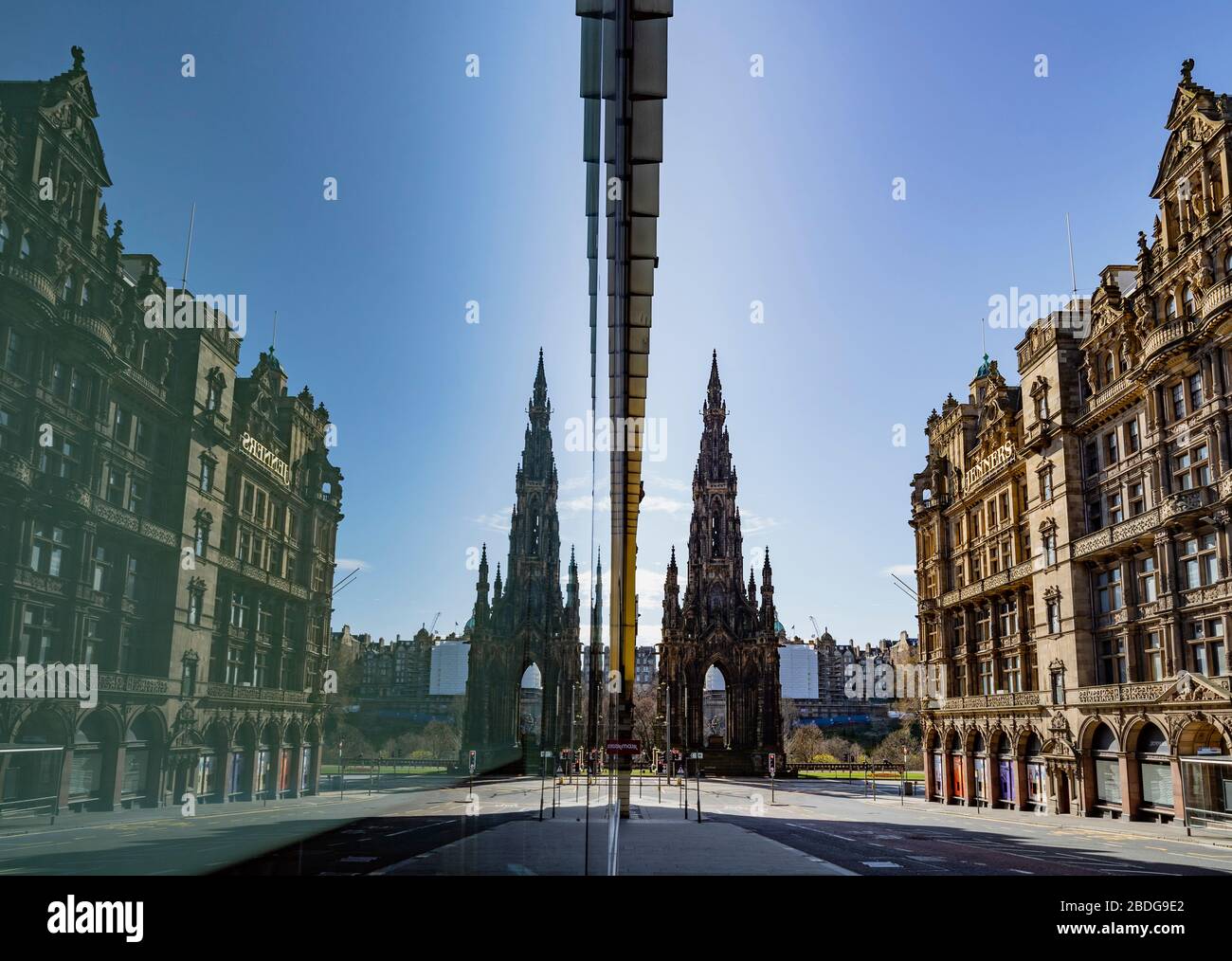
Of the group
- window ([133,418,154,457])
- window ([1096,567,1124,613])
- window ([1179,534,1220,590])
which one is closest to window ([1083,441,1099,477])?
window ([1096,567,1124,613])

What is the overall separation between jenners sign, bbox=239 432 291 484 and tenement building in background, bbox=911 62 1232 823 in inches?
1154

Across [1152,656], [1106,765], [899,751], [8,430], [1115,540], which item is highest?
[1115,540]

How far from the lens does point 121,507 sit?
4996 millimetres

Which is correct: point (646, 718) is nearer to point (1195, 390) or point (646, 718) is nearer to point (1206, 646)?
point (1206, 646)

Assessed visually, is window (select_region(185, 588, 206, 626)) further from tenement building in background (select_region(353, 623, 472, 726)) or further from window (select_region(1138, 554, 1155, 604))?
window (select_region(1138, 554, 1155, 604))

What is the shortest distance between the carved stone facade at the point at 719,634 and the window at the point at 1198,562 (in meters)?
63.2

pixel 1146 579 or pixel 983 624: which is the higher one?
pixel 1146 579

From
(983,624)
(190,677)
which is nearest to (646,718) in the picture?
(983,624)

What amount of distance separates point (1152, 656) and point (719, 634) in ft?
230

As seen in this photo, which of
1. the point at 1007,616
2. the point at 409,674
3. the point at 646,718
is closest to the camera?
the point at 409,674

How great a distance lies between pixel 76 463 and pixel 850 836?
26.0 metres

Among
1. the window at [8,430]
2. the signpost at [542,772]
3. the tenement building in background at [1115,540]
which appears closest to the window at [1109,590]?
the tenement building in background at [1115,540]

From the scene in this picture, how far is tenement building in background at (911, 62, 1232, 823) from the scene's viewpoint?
101 ft
